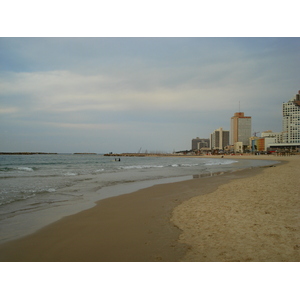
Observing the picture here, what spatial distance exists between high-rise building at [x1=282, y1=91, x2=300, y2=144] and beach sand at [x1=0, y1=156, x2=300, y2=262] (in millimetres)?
185432

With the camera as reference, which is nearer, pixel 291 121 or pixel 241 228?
pixel 241 228

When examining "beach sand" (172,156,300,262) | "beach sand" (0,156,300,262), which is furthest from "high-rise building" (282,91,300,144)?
"beach sand" (0,156,300,262)

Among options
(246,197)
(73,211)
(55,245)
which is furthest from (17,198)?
(246,197)

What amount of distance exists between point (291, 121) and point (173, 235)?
660ft

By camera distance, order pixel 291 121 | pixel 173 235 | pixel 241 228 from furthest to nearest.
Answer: pixel 291 121 < pixel 241 228 < pixel 173 235

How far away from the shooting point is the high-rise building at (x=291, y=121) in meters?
169

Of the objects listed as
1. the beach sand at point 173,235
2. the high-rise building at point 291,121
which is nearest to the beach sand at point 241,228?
the beach sand at point 173,235

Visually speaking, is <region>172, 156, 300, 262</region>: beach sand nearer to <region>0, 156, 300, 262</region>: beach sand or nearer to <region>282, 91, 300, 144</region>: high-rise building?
<region>0, 156, 300, 262</region>: beach sand

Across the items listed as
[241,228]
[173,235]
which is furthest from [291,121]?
[173,235]

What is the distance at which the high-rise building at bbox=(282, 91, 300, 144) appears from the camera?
555 feet

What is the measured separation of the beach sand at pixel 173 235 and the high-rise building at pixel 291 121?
185 m

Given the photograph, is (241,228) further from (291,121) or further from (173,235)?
(291,121)

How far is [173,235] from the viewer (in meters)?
5.11

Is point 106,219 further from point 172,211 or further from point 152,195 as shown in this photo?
point 152,195
